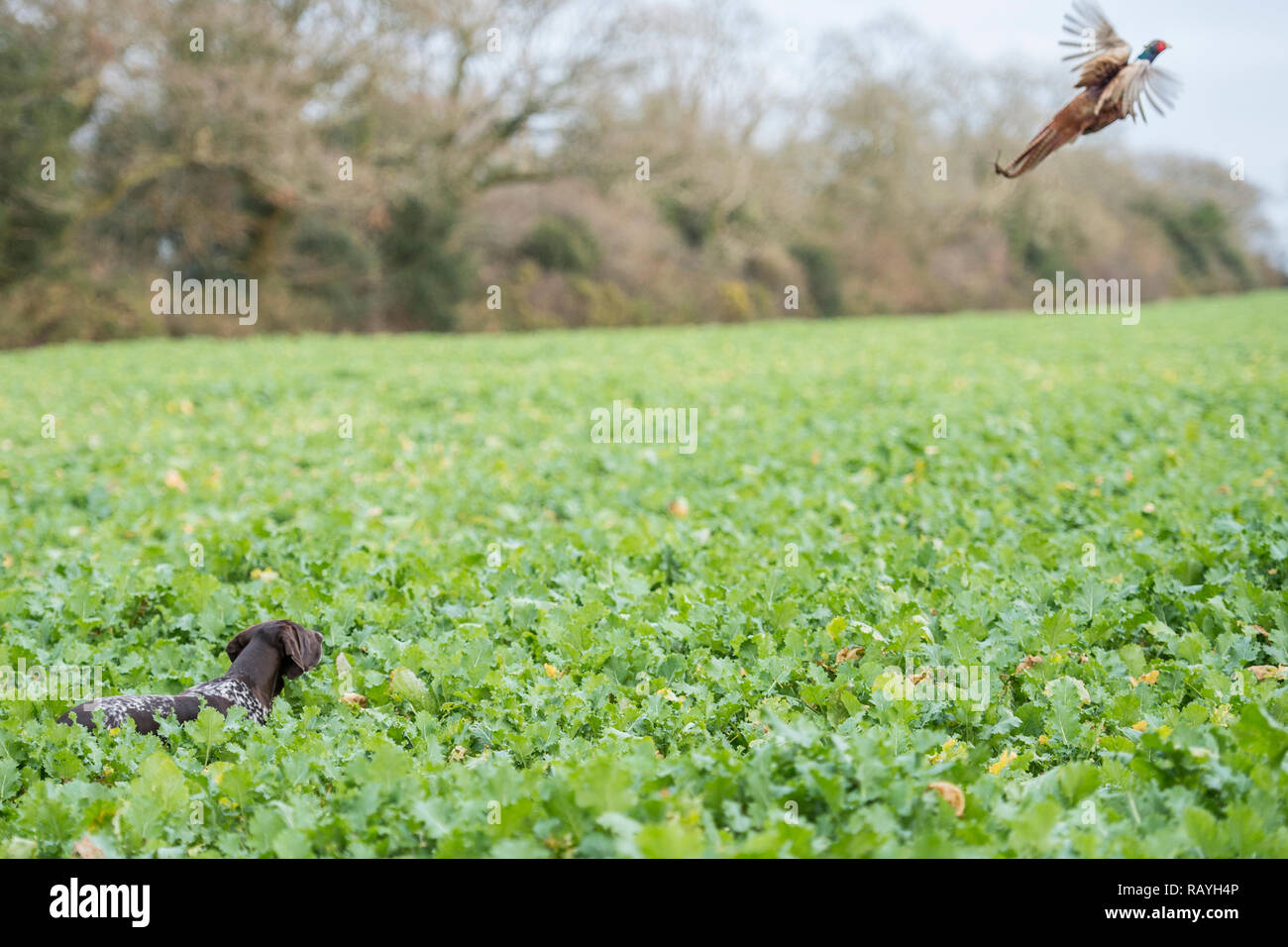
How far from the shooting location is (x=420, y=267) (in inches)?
1217

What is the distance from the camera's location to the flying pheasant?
3234 mm

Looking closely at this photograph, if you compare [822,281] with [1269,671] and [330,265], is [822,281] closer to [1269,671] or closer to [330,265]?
[330,265]

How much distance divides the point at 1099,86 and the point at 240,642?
12.3ft

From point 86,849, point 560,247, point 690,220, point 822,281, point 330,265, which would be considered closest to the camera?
point 86,849

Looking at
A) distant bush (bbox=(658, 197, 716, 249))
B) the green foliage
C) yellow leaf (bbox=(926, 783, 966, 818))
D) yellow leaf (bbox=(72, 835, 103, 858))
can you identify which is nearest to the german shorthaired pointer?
yellow leaf (bbox=(72, 835, 103, 858))

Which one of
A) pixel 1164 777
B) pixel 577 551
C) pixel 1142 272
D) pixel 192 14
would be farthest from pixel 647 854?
pixel 1142 272

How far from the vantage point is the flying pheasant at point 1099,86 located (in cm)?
323

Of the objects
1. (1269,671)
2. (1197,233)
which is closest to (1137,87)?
(1269,671)

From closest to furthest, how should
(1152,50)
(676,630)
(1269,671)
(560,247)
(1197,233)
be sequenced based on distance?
(1152,50) → (1269,671) → (676,630) → (560,247) → (1197,233)

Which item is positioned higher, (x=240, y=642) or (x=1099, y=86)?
(x=1099, y=86)

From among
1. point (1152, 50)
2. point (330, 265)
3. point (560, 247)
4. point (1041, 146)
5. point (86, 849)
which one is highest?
point (560, 247)

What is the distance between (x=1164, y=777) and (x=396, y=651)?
9.32ft

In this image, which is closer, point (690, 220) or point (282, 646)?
point (282, 646)

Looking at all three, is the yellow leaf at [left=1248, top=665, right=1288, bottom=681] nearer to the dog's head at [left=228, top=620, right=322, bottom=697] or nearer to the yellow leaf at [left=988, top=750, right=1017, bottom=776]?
the yellow leaf at [left=988, top=750, right=1017, bottom=776]
